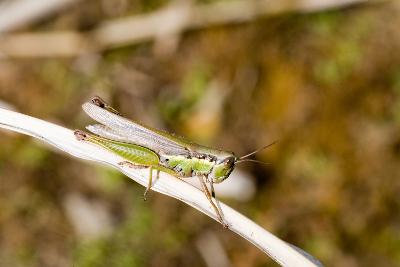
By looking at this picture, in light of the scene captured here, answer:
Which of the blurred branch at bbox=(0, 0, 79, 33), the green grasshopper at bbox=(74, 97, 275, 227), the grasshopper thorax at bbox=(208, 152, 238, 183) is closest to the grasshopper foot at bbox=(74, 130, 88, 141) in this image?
the green grasshopper at bbox=(74, 97, 275, 227)

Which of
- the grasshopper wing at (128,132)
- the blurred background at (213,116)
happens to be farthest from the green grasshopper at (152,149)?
the blurred background at (213,116)

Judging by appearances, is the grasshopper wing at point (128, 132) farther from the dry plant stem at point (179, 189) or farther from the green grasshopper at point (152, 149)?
the dry plant stem at point (179, 189)

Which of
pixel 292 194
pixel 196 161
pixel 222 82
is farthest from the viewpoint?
pixel 222 82

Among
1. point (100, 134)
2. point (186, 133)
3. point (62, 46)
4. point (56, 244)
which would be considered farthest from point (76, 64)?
point (100, 134)

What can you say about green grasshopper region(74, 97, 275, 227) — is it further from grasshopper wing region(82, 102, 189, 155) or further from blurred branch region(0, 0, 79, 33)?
blurred branch region(0, 0, 79, 33)

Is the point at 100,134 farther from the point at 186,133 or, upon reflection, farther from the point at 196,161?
the point at 186,133

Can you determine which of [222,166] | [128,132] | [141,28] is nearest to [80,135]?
[128,132]
